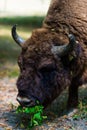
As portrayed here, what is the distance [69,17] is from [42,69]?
127 cm

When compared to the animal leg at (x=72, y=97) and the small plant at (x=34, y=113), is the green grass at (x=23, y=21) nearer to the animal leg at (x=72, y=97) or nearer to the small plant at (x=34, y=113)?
the animal leg at (x=72, y=97)

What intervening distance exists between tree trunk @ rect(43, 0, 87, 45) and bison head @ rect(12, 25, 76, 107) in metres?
0.34

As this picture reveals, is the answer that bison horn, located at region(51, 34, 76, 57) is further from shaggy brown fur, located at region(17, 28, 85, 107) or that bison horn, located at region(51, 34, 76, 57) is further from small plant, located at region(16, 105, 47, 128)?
small plant, located at region(16, 105, 47, 128)

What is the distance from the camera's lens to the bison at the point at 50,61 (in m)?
7.08

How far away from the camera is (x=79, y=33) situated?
7.76 metres

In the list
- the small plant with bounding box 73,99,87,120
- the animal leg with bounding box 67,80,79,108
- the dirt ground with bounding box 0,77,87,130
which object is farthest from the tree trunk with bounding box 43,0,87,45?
the dirt ground with bounding box 0,77,87,130

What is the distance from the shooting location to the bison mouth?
690 centimetres

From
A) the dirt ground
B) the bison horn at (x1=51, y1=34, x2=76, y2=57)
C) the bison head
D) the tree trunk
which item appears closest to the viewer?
the bison head

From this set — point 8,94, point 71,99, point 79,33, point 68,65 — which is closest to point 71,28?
point 79,33

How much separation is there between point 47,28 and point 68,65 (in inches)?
32.3

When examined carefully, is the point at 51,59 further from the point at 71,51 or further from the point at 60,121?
the point at 60,121

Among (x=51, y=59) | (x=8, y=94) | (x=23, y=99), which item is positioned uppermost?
(x=51, y=59)

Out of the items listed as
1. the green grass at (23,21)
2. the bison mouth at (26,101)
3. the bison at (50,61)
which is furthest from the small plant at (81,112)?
the green grass at (23,21)

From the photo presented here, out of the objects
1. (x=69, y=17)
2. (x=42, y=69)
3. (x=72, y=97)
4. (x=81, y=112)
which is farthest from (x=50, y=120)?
(x=69, y=17)
